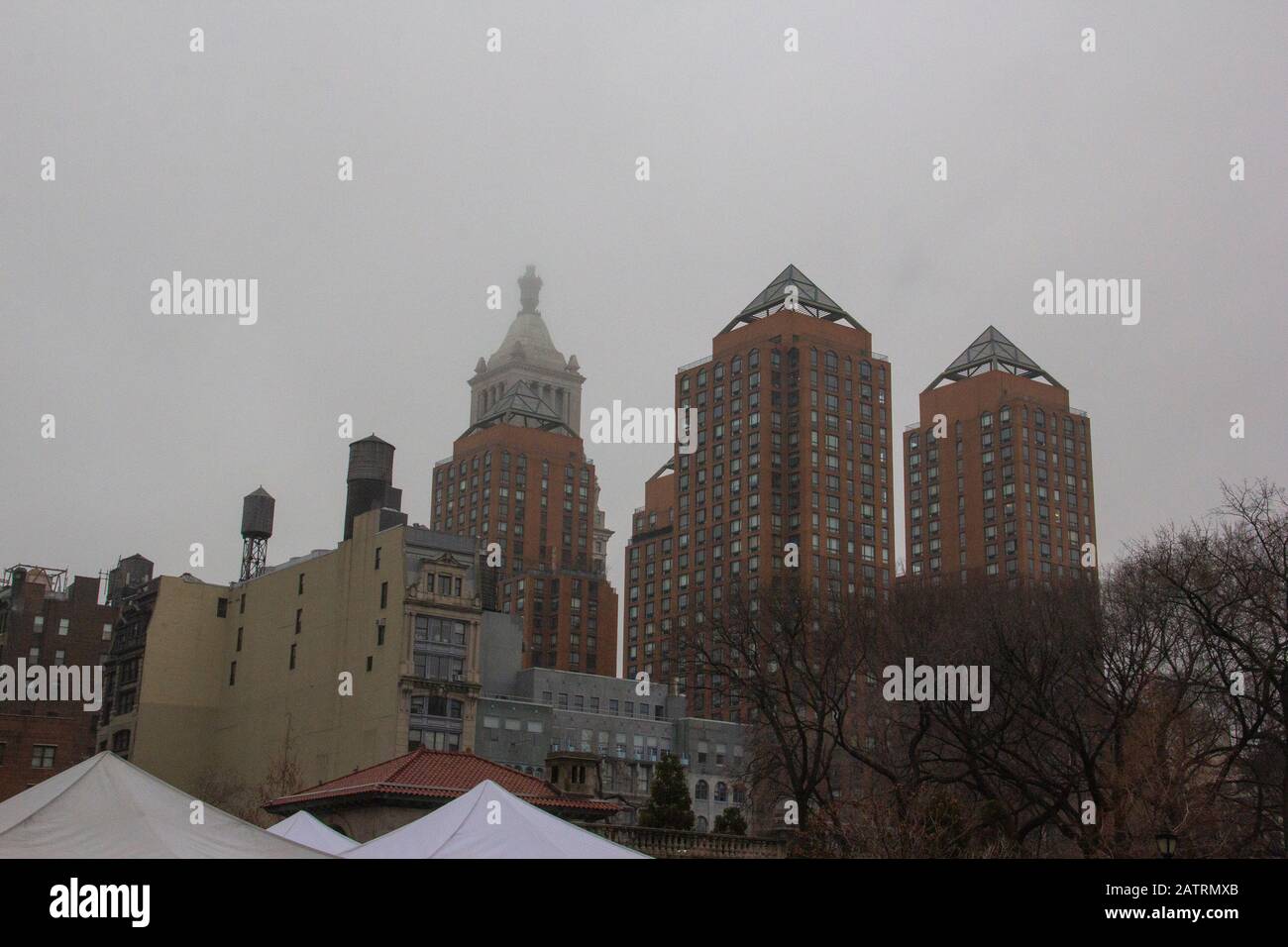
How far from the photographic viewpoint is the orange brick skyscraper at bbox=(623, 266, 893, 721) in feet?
544

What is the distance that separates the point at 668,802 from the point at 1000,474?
126 m

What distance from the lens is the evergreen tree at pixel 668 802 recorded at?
217ft

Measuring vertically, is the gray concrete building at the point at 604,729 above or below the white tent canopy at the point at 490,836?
above

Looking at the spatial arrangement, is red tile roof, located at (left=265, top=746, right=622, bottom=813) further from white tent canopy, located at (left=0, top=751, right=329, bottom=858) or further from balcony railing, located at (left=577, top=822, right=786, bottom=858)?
white tent canopy, located at (left=0, top=751, right=329, bottom=858)

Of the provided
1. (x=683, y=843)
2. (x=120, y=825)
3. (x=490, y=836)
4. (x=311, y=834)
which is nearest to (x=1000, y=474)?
(x=683, y=843)

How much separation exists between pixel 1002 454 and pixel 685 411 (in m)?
43.8

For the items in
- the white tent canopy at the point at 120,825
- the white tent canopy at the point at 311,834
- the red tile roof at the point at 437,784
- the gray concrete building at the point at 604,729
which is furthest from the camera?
the gray concrete building at the point at 604,729

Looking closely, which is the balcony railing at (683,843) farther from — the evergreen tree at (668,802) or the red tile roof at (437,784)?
the evergreen tree at (668,802)

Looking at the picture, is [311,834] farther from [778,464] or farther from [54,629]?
[778,464]

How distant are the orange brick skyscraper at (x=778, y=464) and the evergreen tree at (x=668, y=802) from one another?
3433 inches

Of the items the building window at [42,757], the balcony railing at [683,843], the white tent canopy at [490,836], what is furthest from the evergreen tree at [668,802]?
the building window at [42,757]

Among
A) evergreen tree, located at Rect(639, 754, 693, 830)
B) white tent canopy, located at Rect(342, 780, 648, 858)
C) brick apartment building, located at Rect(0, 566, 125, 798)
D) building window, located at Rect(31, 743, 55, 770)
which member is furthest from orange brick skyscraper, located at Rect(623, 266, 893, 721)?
white tent canopy, located at Rect(342, 780, 648, 858)

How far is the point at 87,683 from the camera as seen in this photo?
131875 millimetres
